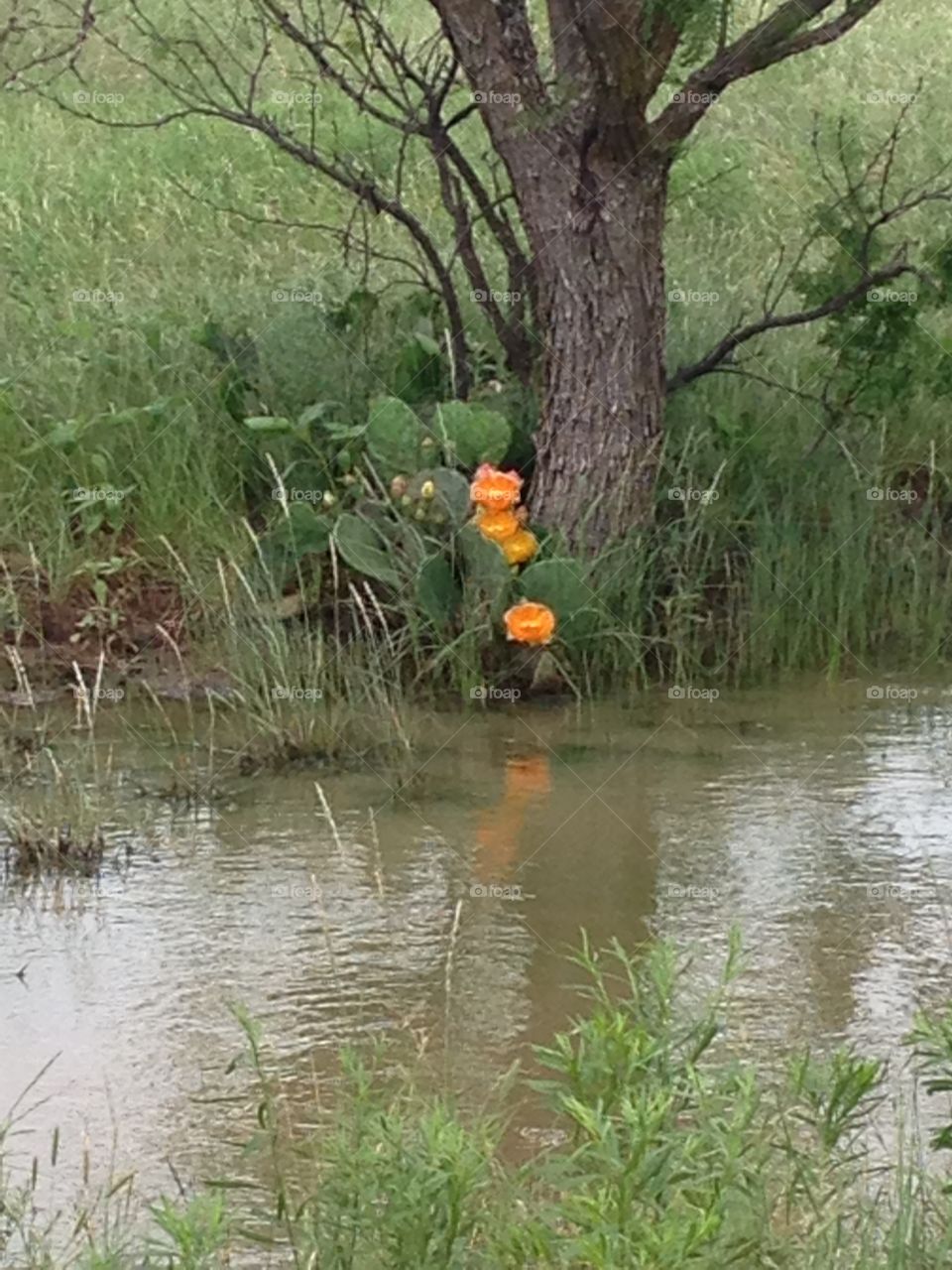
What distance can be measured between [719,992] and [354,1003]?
140cm

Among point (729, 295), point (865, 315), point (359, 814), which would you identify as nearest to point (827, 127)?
point (729, 295)

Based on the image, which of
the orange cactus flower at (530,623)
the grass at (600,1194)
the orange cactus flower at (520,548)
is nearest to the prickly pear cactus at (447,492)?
the orange cactus flower at (520,548)

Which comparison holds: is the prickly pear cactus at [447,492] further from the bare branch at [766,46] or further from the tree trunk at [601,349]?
the bare branch at [766,46]

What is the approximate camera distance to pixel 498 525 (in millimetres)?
6469

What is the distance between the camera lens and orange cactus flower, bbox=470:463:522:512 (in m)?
6.45

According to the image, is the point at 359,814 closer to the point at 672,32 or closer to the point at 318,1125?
the point at 318,1125

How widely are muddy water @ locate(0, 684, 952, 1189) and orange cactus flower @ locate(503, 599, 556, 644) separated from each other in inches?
9.5

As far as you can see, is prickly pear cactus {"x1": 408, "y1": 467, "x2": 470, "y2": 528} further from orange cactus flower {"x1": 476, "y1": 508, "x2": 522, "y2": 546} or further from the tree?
the tree

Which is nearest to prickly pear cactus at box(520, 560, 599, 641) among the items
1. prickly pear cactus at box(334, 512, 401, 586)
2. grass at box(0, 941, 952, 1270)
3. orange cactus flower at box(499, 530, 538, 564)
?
orange cactus flower at box(499, 530, 538, 564)

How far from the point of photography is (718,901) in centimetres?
490

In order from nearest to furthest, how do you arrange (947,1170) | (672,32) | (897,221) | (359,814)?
(947,1170), (359,814), (672,32), (897,221)

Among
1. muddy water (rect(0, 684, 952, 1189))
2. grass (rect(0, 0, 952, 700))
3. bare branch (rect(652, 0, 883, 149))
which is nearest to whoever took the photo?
muddy water (rect(0, 684, 952, 1189))

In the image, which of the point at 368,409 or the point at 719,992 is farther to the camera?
the point at 368,409

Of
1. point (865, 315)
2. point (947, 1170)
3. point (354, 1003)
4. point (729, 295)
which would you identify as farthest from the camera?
point (729, 295)
